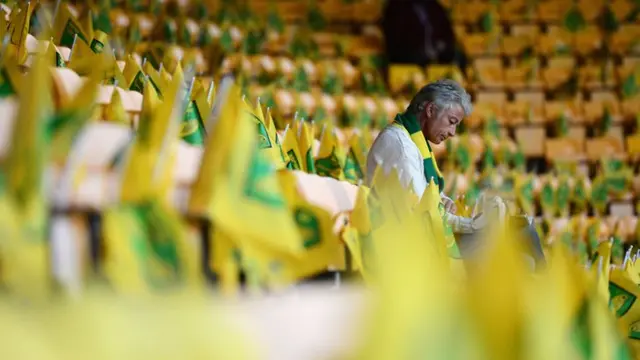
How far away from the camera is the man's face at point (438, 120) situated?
1.46 meters

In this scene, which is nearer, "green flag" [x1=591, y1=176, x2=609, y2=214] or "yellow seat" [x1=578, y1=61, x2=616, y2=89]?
"green flag" [x1=591, y1=176, x2=609, y2=214]

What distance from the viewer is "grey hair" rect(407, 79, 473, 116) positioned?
146 centimetres

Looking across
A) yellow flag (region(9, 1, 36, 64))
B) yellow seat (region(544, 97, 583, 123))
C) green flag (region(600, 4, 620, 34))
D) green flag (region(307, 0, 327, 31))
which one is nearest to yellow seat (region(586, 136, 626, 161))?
yellow seat (region(544, 97, 583, 123))

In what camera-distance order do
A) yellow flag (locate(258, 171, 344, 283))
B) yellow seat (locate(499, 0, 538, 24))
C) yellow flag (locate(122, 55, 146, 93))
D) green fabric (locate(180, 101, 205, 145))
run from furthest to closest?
yellow seat (locate(499, 0, 538, 24)), yellow flag (locate(122, 55, 146, 93)), green fabric (locate(180, 101, 205, 145)), yellow flag (locate(258, 171, 344, 283))

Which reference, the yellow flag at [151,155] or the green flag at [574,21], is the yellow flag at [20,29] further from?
the green flag at [574,21]

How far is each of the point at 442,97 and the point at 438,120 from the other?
0.04 m

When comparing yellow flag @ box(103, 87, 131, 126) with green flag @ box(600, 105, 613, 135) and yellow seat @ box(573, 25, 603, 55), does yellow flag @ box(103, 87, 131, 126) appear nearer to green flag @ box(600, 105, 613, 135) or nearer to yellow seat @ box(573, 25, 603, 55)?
green flag @ box(600, 105, 613, 135)

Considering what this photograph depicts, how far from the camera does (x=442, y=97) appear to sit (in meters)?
1.45

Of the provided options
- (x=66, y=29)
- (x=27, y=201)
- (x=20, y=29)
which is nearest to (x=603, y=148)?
(x=66, y=29)

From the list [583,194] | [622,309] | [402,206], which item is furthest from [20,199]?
[583,194]

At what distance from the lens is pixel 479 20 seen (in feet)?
12.8

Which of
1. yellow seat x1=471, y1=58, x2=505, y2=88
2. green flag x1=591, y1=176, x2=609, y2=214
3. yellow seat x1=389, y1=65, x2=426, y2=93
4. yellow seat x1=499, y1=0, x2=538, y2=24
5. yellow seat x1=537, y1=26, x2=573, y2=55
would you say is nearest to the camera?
green flag x1=591, y1=176, x2=609, y2=214

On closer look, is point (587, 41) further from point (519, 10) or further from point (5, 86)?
point (5, 86)

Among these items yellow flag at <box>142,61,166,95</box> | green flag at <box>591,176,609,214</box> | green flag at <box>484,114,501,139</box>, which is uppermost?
green flag at <box>484,114,501,139</box>
